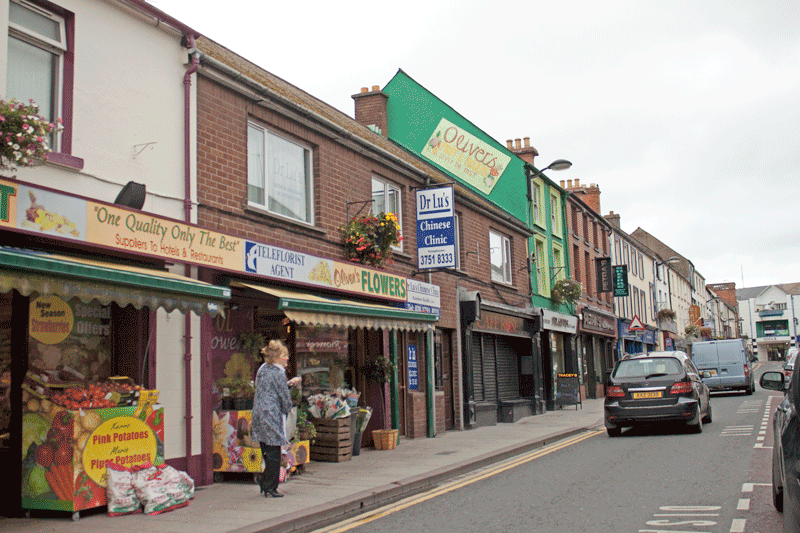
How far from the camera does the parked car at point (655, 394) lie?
14.1 metres

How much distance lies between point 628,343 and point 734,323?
84.1 meters

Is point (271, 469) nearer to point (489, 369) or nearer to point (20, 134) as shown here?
point (20, 134)

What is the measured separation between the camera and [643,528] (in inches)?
255

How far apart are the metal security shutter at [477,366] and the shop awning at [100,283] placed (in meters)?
12.4

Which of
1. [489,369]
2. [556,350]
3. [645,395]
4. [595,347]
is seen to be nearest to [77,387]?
[645,395]

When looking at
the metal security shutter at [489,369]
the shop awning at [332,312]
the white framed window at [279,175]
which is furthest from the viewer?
the metal security shutter at [489,369]

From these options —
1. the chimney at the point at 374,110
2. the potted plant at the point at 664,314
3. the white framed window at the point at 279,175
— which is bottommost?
the potted plant at the point at 664,314

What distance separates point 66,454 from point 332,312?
150 inches

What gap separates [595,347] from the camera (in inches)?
1350

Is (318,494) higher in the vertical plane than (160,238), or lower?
lower

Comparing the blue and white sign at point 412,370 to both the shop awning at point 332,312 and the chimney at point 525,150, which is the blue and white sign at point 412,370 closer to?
the shop awning at point 332,312

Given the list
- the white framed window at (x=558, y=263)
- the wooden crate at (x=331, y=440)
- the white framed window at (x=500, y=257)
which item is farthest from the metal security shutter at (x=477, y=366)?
the white framed window at (x=558, y=263)

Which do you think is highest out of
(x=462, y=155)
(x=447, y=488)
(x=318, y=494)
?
(x=462, y=155)

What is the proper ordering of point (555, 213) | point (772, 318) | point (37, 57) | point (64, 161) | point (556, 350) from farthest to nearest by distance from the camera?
1. point (772, 318)
2. point (555, 213)
3. point (556, 350)
4. point (37, 57)
5. point (64, 161)
